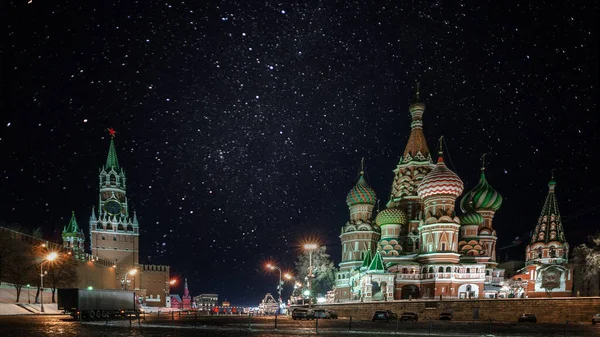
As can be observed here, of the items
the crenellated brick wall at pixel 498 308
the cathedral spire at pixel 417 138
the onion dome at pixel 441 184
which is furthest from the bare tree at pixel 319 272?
the crenellated brick wall at pixel 498 308

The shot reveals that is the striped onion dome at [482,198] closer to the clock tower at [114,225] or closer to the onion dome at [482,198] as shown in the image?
the onion dome at [482,198]

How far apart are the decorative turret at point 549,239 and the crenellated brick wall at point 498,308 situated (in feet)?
104

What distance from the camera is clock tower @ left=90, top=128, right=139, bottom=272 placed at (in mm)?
120500

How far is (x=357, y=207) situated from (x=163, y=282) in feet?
182

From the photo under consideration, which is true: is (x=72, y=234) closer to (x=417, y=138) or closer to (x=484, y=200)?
(x=417, y=138)

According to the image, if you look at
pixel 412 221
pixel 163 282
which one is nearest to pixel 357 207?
pixel 412 221

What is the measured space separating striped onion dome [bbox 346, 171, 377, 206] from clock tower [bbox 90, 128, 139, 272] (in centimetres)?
5638

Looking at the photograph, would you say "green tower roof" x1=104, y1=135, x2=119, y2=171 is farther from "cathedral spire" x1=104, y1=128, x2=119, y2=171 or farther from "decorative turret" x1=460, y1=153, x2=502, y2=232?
"decorative turret" x1=460, y1=153, x2=502, y2=232

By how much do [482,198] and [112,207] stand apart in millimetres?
82111

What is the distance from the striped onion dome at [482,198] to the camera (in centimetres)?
8075

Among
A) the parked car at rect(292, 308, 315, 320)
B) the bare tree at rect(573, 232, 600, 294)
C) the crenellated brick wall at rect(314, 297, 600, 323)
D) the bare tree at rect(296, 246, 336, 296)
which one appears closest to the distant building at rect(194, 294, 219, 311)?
the bare tree at rect(296, 246, 336, 296)

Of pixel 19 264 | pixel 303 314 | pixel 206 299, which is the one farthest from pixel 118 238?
pixel 303 314

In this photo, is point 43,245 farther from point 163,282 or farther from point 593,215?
point 593,215

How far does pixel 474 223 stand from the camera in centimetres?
7694
